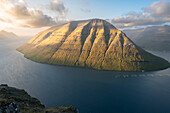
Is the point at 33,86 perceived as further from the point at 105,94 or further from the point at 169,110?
the point at 169,110

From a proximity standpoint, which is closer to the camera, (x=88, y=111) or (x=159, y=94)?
(x=88, y=111)

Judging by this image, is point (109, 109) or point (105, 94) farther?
point (105, 94)

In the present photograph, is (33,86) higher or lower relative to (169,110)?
higher

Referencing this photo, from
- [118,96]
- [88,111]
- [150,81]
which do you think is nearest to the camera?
[88,111]

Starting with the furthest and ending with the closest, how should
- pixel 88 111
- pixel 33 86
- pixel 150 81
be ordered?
1. pixel 150 81
2. pixel 33 86
3. pixel 88 111

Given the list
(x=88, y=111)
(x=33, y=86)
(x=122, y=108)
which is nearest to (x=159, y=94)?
(x=122, y=108)

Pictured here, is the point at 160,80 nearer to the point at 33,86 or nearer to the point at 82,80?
the point at 82,80

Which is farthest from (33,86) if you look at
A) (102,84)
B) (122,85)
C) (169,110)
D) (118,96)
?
(169,110)

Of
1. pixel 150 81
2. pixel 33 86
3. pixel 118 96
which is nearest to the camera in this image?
pixel 118 96

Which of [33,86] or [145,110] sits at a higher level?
[33,86]
